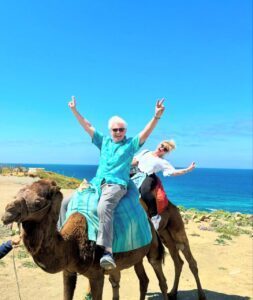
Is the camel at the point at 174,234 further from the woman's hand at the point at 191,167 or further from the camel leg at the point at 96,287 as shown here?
the camel leg at the point at 96,287

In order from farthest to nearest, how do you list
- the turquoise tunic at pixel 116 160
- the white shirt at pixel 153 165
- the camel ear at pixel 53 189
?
the white shirt at pixel 153 165 → the turquoise tunic at pixel 116 160 → the camel ear at pixel 53 189

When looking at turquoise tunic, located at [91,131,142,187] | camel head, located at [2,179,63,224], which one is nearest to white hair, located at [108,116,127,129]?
turquoise tunic, located at [91,131,142,187]

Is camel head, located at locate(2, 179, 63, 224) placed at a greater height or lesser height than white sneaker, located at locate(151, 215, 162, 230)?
greater

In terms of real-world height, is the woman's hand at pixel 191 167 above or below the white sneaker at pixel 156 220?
above

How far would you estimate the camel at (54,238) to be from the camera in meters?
3.48

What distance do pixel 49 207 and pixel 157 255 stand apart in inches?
110

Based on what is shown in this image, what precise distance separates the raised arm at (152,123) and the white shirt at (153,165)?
1339 mm

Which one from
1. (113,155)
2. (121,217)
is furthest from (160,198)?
(113,155)

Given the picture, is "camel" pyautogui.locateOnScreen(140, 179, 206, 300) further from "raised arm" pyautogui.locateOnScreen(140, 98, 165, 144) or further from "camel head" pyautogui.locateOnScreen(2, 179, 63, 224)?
"camel head" pyautogui.locateOnScreen(2, 179, 63, 224)

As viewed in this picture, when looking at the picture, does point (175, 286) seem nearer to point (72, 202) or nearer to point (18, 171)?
point (72, 202)

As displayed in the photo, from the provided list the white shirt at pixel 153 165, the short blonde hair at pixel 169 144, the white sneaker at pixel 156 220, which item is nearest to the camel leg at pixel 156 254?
the white sneaker at pixel 156 220

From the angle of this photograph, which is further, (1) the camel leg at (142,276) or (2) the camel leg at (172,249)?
(2) the camel leg at (172,249)

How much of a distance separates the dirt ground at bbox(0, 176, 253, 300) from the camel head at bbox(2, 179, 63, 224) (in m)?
2.82

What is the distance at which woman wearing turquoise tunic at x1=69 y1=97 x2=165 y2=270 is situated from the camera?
4.69 metres
